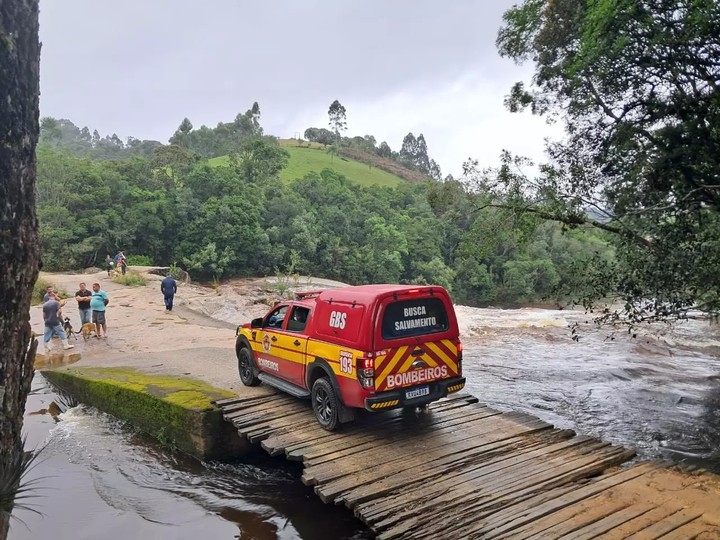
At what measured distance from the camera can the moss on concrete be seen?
8.55m

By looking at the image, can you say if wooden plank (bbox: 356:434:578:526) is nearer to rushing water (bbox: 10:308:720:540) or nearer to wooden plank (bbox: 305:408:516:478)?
wooden plank (bbox: 305:408:516:478)

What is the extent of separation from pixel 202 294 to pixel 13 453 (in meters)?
26.4

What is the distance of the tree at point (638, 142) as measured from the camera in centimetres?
918

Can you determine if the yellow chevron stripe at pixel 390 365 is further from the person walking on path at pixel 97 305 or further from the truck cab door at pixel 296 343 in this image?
the person walking on path at pixel 97 305

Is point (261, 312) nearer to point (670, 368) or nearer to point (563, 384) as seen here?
point (563, 384)

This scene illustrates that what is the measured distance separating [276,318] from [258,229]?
3510cm

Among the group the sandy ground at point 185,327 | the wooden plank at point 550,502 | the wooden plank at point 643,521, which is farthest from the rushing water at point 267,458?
the wooden plank at point 643,521

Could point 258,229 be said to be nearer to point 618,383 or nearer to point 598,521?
point 618,383

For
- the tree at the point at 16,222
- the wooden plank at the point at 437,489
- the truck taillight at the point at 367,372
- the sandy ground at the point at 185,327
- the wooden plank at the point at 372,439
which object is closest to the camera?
the tree at the point at 16,222

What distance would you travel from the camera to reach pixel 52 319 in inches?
574

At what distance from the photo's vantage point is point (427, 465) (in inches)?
255

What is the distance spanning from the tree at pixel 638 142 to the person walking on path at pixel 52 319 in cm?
1234

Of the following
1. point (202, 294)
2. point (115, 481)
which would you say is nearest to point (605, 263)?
point (115, 481)

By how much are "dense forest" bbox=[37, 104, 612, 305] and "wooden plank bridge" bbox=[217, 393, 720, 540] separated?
92.7 feet
